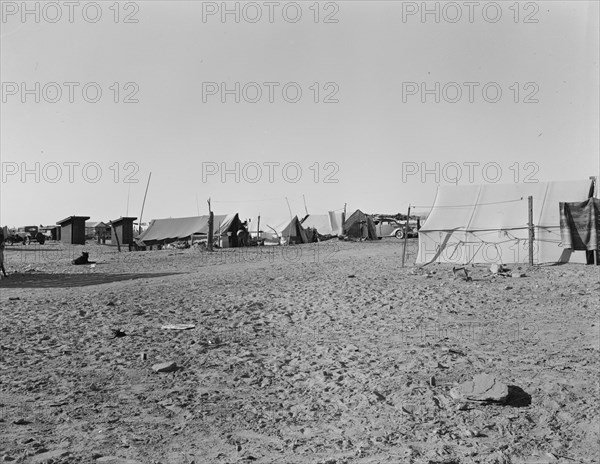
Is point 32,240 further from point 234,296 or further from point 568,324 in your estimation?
point 568,324

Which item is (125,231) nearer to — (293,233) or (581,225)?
(293,233)

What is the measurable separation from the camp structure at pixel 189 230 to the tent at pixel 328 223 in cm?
913

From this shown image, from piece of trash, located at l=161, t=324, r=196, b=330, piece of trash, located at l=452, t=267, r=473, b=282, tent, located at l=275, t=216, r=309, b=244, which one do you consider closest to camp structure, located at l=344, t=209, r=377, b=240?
tent, located at l=275, t=216, r=309, b=244

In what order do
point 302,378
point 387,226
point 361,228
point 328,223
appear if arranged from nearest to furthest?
1. point 302,378
2. point 361,228
3. point 328,223
4. point 387,226

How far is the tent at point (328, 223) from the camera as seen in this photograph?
130 ft

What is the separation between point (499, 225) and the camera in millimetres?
14820

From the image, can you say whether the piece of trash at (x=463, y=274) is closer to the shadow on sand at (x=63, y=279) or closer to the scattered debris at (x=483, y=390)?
the scattered debris at (x=483, y=390)

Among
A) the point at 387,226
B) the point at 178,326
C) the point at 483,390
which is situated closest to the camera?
the point at 483,390

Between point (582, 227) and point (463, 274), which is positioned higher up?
point (582, 227)

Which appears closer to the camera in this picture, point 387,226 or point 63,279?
point 63,279

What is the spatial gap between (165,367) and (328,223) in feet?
119

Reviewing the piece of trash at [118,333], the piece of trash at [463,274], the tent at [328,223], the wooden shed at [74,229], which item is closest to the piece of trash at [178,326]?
the piece of trash at [118,333]

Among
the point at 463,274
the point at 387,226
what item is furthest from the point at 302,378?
the point at 387,226

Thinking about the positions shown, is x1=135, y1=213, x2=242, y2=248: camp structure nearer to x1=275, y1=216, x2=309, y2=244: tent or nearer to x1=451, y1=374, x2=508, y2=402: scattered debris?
x1=275, y1=216, x2=309, y2=244: tent
